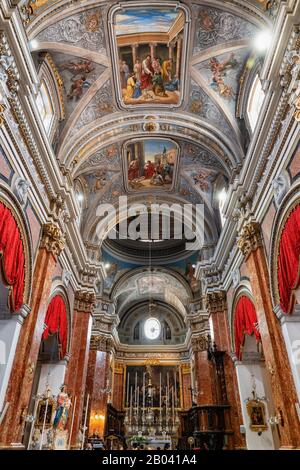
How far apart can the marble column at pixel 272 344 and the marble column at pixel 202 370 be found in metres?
8.77

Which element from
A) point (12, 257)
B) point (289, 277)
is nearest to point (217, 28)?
point (289, 277)

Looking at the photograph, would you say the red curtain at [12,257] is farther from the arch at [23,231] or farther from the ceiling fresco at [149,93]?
the ceiling fresco at [149,93]

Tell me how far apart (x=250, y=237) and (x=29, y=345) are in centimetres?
611

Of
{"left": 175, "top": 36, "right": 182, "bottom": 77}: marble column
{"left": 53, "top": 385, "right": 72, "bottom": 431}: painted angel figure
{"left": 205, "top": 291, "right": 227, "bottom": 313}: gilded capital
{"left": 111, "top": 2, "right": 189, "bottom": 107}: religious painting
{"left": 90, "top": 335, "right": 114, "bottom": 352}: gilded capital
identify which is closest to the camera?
{"left": 53, "top": 385, "right": 72, "bottom": 431}: painted angel figure

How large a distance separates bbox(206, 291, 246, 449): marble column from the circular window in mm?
14657

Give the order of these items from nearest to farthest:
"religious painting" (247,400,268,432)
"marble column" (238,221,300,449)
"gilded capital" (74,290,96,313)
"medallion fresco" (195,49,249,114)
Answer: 1. "marble column" (238,221,300,449)
2. "religious painting" (247,400,268,432)
3. "medallion fresco" (195,49,249,114)
4. "gilded capital" (74,290,96,313)

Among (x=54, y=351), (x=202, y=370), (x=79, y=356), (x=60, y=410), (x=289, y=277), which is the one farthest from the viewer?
(x=202, y=370)

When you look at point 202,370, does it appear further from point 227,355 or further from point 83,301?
point 83,301

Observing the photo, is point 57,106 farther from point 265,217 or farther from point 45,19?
point 265,217

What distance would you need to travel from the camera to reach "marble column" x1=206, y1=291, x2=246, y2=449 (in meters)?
10.4

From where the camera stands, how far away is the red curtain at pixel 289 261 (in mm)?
6197

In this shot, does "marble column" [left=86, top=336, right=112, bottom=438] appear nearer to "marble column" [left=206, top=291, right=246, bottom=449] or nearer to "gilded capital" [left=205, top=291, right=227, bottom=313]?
"marble column" [left=206, top=291, right=246, bottom=449]

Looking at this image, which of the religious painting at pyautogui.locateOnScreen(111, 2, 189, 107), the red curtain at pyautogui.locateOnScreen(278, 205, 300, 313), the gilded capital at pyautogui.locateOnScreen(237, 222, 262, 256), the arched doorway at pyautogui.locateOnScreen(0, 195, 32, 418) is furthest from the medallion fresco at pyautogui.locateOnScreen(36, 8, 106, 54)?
the red curtain at pyautogui.locateOnScreen(278, 205, 300, 313)

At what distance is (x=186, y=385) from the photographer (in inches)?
883
